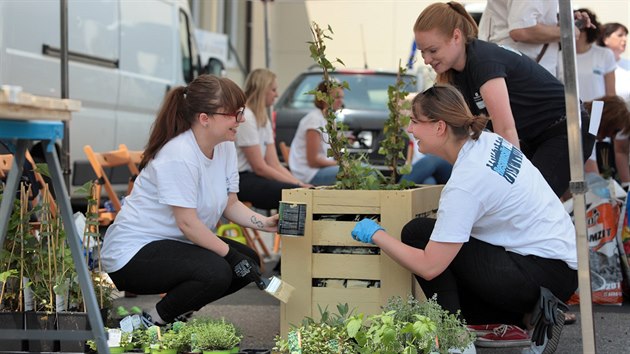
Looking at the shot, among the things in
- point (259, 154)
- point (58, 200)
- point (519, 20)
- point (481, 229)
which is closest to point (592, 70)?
point (519, 20)

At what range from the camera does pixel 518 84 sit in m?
4.45

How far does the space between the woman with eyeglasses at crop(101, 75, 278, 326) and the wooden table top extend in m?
1.26

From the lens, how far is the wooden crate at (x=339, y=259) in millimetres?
4027

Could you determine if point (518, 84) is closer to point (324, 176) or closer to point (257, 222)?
point (257, 222)

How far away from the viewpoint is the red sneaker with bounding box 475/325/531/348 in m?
4.18

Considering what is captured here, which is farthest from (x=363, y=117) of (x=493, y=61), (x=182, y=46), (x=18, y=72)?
(x=493, y=61)

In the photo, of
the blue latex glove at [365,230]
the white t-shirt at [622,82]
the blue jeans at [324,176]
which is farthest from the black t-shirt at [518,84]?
the white t-shirt at [622,82]

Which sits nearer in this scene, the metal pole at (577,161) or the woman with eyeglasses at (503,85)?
the metal pole at (577,161)

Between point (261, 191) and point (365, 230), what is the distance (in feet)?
8.46

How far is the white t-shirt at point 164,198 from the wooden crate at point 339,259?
36 centimetres

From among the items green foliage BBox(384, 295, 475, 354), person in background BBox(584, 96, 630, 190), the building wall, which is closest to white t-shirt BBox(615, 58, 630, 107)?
person in background BBox(584, 96, 630, 190)

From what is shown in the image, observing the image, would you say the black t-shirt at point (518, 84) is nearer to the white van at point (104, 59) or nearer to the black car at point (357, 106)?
the white van at point (104, 59)

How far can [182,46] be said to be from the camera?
9.68 metres

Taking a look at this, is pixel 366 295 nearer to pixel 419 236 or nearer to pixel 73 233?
pixel 419 236
